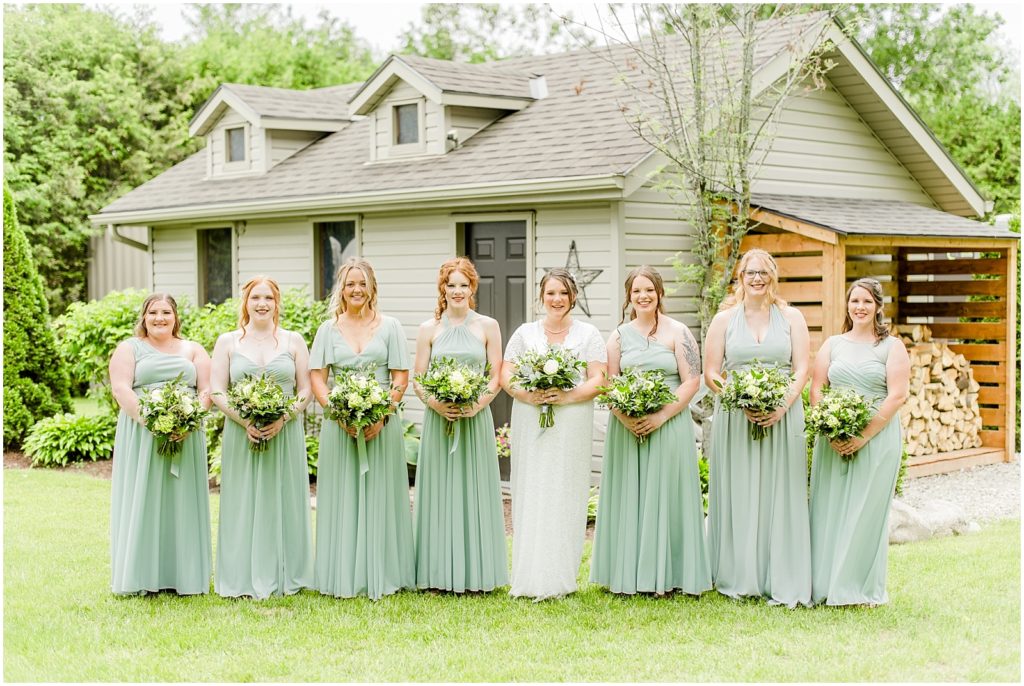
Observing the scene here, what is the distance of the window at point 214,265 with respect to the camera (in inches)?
615

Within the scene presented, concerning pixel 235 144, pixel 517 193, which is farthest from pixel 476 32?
pixel 517 193

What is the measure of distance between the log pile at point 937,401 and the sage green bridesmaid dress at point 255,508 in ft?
25.1

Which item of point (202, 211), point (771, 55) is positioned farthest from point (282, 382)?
point (202, 211)

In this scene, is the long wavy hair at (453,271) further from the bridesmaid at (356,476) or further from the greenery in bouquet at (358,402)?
the greenery in bouquet at (358,402)

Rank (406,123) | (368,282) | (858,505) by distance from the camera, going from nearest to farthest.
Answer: (858,505) → (368,282) → (406,123)

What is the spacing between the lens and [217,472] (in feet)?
39.6

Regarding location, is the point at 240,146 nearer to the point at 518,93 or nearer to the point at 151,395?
the point at 518,93

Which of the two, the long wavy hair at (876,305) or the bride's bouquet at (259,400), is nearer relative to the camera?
the long wavy hair at (876,305)

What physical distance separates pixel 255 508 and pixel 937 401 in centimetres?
868

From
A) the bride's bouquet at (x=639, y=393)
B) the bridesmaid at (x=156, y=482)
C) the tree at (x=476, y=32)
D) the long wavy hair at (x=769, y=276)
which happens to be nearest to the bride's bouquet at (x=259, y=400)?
the bridesmaid at (x=156, y=482)

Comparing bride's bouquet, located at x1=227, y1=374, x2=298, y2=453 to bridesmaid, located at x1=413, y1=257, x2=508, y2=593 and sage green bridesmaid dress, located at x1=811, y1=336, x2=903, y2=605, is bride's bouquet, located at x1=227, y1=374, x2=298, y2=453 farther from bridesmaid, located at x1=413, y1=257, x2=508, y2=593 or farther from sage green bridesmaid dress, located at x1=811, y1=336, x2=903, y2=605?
sage green bridesmaid dress, located at x1=811, y1=336, x2=903, y2=605

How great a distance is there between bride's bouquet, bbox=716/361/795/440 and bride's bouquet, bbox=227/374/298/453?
271 cm

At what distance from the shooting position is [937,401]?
12781 millimetres

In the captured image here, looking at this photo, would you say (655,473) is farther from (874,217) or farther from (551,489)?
(874,217)
